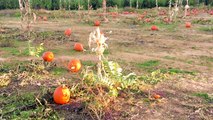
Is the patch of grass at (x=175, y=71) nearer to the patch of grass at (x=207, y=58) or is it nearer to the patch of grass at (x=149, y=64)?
the patch of grass at (x=149, y=64)

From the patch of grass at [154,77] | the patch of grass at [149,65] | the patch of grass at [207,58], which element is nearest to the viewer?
the patch of grass at [154,77]

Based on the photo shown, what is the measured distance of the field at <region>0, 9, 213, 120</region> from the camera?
14.8 ft

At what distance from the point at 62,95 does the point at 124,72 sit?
208 cm

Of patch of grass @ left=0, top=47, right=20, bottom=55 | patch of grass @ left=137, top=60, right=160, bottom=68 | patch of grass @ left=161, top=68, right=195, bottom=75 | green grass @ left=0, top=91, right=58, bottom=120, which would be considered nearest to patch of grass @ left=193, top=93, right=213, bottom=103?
patch of grass @ left=161, top=68, right=195, bottom=75

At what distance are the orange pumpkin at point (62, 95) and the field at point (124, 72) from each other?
68 mm

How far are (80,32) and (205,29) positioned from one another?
4.10 m

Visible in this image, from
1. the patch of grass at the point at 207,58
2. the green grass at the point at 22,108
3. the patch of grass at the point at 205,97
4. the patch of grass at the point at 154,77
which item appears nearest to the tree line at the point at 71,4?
the patch of grass at the point at 207,58

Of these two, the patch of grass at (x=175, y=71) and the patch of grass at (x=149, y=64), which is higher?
the patch of grass at (x=149, y=64)

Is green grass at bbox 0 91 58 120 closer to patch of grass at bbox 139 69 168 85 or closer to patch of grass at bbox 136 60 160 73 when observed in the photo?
patch of grass at bbox 139 69 168 85

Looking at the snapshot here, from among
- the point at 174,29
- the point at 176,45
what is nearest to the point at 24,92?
the point at 176,45

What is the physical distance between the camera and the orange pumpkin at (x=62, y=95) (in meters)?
4.55

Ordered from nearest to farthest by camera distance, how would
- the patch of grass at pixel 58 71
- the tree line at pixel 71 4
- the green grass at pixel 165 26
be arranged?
the patch of grass at pixel 58 71, the green grass at pixel 165 26, the tree line at pixel 71 4

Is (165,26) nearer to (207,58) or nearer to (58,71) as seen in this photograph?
(207,58)

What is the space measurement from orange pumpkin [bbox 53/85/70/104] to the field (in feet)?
0.22
